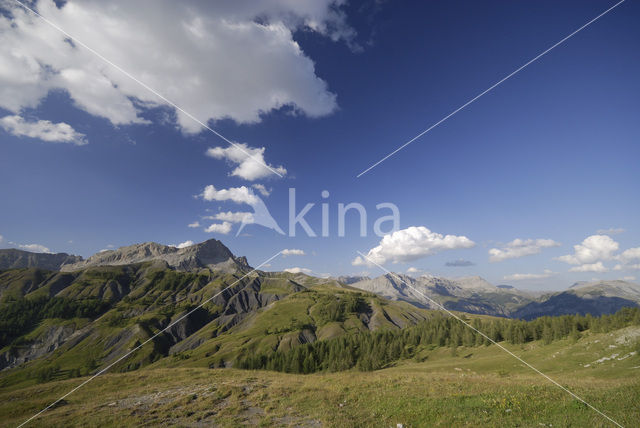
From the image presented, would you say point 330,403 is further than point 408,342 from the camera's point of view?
No

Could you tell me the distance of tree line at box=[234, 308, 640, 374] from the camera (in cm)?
9164

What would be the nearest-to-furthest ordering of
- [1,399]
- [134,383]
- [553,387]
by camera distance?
1. [553,387]
2. [1,399]
3. [134,383]

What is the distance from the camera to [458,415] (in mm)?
14117

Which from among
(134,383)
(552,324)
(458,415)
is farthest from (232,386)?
(552,324)

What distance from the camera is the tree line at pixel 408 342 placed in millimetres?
91644

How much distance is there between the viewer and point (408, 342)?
14388 centimetres

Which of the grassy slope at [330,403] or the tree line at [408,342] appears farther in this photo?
the tree line at [408,342]

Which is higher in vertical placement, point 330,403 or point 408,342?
point 330,403

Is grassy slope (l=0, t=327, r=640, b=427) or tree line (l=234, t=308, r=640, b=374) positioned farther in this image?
tree line (l=234, t=308, r=640, b=374)

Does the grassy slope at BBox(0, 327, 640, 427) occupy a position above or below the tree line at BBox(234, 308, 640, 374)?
above

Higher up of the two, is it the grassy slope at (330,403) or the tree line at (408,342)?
the grassy slope at (330,403)

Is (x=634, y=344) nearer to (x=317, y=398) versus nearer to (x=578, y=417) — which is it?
(x=578, y=417)

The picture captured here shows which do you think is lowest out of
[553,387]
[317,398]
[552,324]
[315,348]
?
[315,348]

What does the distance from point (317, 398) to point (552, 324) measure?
111 metres
